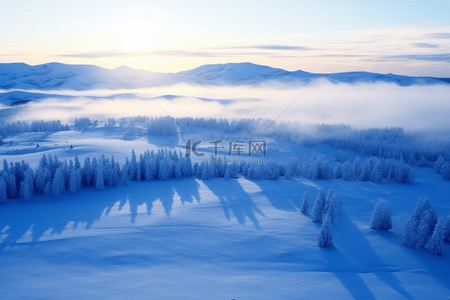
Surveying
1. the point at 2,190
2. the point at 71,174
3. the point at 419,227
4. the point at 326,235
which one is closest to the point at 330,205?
the point at 326,235

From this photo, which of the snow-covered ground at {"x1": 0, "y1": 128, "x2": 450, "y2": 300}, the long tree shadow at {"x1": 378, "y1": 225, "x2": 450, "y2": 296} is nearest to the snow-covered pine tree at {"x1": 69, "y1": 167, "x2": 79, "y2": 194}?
the snow-covered ground at {"x1": 0, "y1": 128, "x2": 450, "y2": 300}

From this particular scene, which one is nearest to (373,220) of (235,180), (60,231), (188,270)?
(188,270)

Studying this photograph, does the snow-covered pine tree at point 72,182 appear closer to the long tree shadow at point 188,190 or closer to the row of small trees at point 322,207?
the long tree shadow at point 188,190

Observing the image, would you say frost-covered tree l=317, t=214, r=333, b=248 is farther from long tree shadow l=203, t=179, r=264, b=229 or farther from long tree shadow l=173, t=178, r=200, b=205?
long tree shadow l=173, t=178, r=200, b=205

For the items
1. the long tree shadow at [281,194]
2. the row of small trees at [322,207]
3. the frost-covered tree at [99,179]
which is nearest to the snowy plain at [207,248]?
the long tree shadow at [281,194]

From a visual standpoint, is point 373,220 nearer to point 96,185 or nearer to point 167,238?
point 167,238

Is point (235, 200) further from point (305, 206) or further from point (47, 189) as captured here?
point (47, 189)
